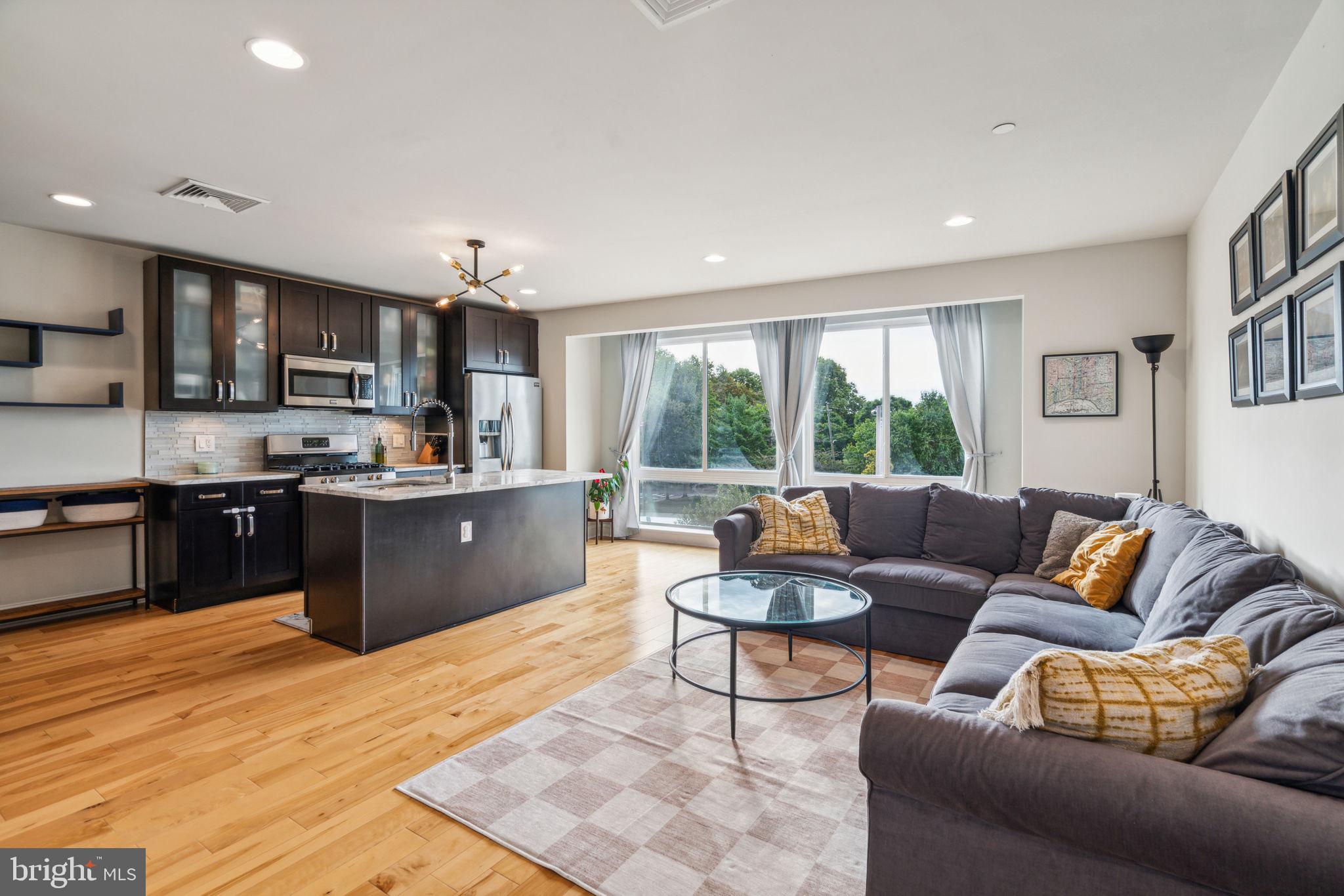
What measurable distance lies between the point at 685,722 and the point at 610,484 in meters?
4.59

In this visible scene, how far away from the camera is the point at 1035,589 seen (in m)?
3.18

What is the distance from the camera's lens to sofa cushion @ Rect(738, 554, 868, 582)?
3738 millimetres

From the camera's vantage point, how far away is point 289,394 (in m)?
5.20

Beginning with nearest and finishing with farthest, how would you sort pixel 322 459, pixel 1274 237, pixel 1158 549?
pixel 1274 237, pixel 1158 549, pixel 322 459

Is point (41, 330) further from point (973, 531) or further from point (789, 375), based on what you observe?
point (973, 531)

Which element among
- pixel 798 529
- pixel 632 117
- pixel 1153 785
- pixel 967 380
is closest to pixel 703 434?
pixel 967 380

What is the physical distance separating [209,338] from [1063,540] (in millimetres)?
5783

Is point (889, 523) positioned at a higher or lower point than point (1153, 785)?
higher

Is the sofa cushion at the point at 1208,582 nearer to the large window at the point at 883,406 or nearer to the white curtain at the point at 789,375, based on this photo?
the large window at the point at 883,406

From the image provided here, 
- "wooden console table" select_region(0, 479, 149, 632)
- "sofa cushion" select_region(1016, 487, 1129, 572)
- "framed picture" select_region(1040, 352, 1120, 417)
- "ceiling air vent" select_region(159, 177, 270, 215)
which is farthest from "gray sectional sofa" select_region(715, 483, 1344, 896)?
"wooden console table" select_region(0, 479, 149, 632)

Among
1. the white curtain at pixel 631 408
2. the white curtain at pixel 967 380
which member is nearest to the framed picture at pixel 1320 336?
the white curtain at pixel 967 380

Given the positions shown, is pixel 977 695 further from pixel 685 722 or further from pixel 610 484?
pixel 610 484

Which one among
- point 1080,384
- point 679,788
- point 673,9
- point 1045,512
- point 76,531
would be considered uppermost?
point 673,9

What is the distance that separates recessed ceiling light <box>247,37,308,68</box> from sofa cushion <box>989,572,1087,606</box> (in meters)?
3.69
